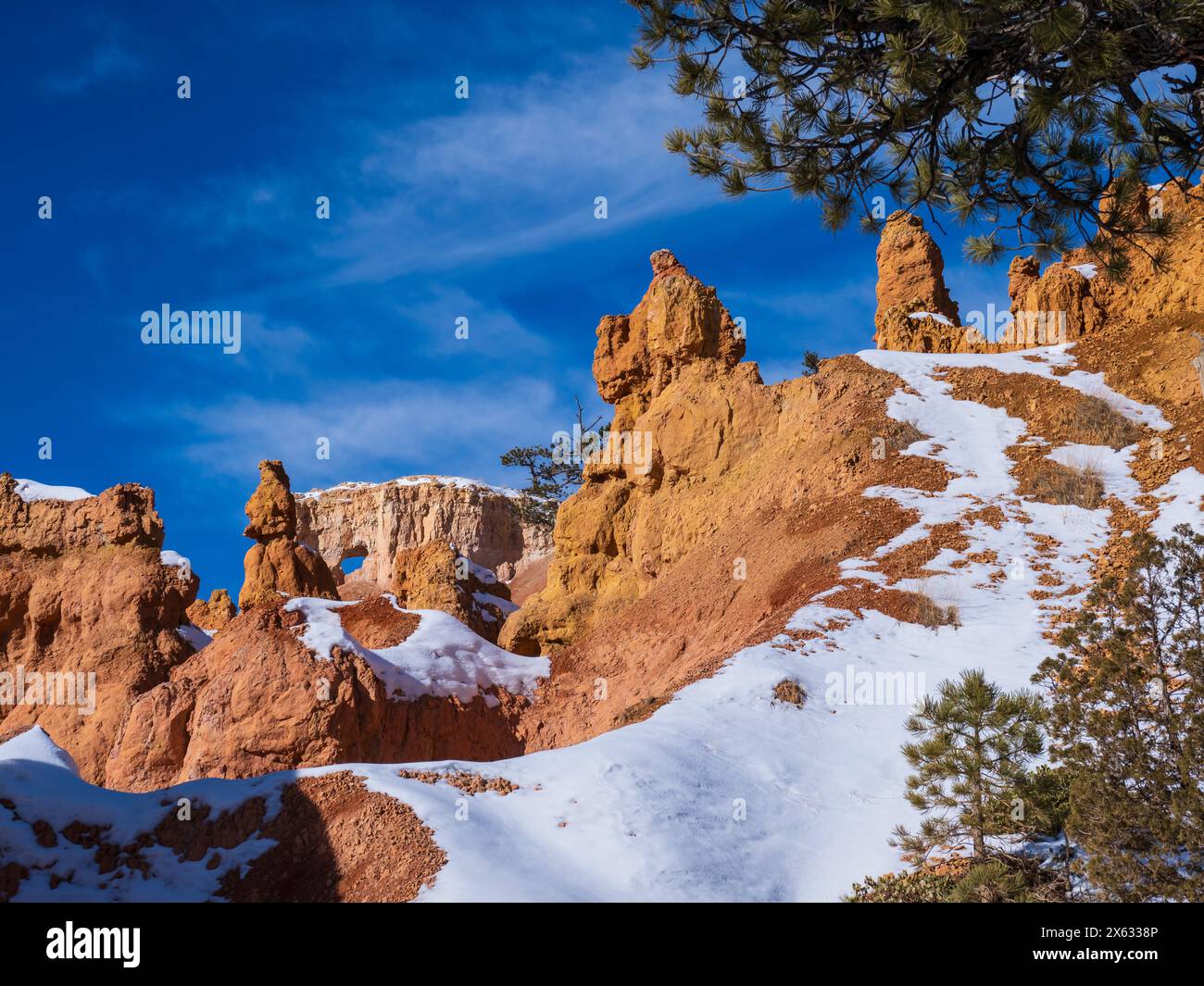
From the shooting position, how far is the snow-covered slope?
1012 centimetres

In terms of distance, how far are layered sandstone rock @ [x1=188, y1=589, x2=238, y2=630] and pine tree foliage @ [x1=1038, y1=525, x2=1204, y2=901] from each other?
35.5 metres

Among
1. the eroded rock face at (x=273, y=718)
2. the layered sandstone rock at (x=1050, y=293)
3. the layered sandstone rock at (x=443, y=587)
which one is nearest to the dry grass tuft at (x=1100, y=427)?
the layered sandstone rock at (x=1050, y=293)

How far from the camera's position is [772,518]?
72.7ft

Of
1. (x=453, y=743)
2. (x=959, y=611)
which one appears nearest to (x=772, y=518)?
(x=959, y=611)

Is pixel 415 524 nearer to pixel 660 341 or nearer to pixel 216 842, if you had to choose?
pixel 660 341

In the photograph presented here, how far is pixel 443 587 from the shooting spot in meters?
32.0

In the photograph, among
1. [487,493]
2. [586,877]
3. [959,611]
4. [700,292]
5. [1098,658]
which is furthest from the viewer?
[487,493]

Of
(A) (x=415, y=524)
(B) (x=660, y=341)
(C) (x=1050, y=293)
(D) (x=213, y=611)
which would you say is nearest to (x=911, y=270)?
(C) (x=1050, y=293)

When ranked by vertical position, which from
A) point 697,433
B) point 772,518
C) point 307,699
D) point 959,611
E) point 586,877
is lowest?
point 586,877

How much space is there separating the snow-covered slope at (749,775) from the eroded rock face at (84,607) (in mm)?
13867

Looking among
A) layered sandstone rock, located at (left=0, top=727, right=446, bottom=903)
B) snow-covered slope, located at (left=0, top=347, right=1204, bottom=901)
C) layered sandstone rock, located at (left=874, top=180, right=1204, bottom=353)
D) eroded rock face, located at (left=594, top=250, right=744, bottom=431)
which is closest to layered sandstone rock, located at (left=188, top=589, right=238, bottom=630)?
eroded rock face, located at (left=594, top=250, right=744, bottom=431)

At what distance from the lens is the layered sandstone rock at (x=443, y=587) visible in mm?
31922

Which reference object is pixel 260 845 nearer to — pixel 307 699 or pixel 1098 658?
pixel 307 699
